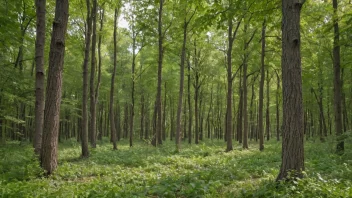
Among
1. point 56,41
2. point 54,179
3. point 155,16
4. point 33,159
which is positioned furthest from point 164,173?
point 155,16

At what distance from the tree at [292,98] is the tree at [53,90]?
6625 millimetres

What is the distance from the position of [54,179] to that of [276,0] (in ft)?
29.1

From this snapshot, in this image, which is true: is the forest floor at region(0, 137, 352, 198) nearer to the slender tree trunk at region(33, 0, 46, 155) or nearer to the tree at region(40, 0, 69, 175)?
the tree at region(40, 0, 69, 175)

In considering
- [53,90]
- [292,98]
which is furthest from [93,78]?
[292,98]

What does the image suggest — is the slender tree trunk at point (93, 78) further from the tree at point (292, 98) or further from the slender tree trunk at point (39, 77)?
the tree at point (292, 98)

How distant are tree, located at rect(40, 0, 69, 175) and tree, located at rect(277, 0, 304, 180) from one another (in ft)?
21.7

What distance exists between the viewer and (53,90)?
7.91 m

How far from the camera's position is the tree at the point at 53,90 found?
309 inches

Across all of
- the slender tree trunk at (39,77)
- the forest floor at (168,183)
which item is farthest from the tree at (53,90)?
the slender tree trunk at (39,77)

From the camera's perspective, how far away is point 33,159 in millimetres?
8164

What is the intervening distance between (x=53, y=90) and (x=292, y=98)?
22.7 ft

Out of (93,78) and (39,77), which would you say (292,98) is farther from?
(93,78)

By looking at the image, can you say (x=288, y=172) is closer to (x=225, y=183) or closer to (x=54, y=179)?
(x=225, y=183)

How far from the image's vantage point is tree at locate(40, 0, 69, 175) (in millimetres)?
7852
